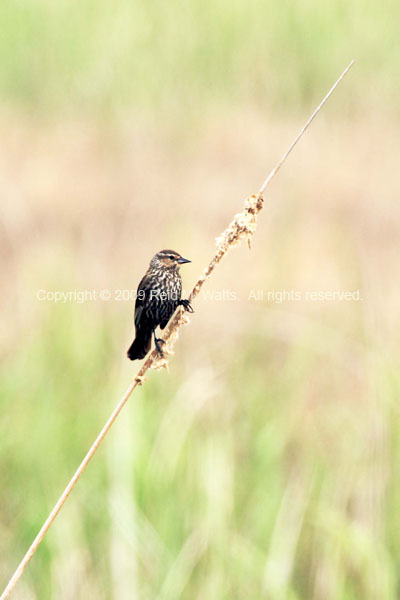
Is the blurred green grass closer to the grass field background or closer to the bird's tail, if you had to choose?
the grass field background

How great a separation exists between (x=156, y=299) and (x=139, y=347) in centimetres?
10

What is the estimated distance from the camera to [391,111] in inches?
321

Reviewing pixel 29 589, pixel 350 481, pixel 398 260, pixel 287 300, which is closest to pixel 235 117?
pixel 398 260

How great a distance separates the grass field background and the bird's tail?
180 mm

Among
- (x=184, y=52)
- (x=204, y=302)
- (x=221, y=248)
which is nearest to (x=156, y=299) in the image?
(x=221, y=248)

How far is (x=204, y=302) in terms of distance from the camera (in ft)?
19.8

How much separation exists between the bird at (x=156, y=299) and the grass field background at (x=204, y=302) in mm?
211

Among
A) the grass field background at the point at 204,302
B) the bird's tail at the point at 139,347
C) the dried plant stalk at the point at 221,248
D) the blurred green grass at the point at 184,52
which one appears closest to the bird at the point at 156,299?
the bird's tail at the point at 139,347

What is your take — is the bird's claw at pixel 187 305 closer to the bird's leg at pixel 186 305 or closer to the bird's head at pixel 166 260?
the bird's leg at pixel 186 305

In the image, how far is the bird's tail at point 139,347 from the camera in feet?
6.73

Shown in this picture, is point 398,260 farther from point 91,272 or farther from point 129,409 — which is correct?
point 129,409

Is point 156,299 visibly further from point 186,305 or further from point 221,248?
point 221,248

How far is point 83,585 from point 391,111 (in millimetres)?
5646

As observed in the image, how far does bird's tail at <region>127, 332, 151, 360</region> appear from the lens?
6.73 ft
